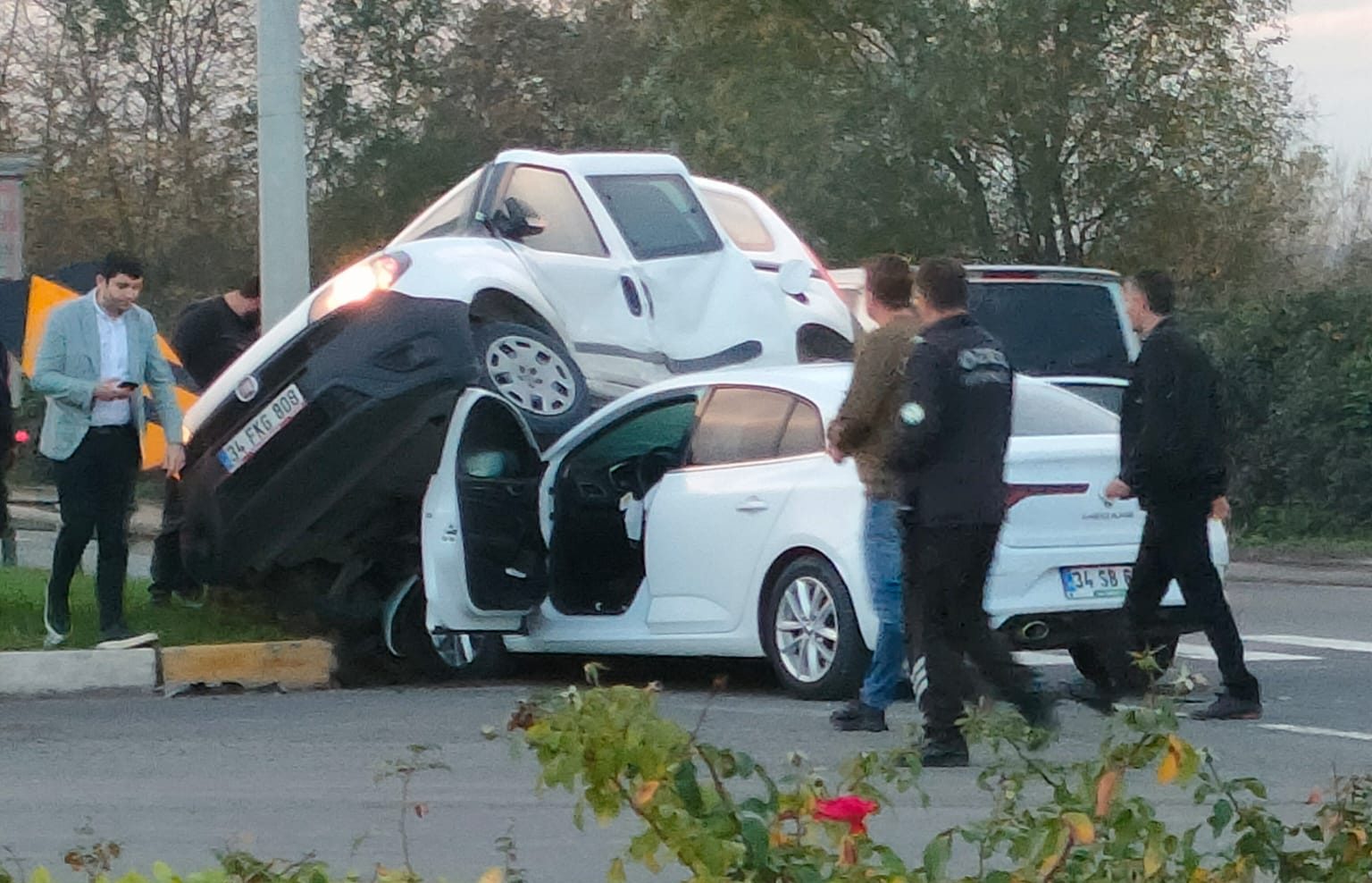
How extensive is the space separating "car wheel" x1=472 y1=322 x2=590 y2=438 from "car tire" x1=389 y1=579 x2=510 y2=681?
98 centimetres

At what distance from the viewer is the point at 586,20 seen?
44156 mm

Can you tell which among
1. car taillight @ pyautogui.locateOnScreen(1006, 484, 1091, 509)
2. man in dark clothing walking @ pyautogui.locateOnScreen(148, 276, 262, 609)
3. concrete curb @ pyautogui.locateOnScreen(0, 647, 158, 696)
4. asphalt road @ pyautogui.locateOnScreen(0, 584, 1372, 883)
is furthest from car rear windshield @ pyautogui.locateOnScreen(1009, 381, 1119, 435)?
man in dark clothing walking @ pyautogui.locateOnScreen(148, 276, 262, 609)

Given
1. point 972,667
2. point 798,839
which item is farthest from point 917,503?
point 798,839

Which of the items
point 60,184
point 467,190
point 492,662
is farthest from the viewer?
point 60,184

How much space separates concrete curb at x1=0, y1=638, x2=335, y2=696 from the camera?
10.1m

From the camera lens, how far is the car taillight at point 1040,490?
368 inches

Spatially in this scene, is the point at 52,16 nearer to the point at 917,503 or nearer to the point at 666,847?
the point at 917,503

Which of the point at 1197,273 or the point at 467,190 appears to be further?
the point at 1197,273

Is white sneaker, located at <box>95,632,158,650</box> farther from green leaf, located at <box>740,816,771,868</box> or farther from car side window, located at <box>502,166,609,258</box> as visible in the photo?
green leaf, located at <box>740,816,771,868</box>

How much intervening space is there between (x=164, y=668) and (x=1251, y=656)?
18.3 feet

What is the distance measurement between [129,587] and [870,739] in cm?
562

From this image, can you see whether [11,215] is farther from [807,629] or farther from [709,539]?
[807,629]

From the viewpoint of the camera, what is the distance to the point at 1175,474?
9.20m

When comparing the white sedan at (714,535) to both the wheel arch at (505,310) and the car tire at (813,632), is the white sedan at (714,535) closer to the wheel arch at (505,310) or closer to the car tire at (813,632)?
the car tire at (813,632)
